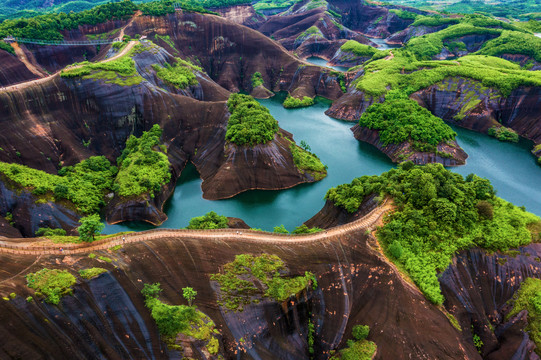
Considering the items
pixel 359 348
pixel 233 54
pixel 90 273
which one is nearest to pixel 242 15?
pixel 233 54

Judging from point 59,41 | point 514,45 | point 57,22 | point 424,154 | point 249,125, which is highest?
point 514,45

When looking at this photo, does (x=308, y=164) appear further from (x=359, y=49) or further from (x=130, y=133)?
(x=359, y=49)

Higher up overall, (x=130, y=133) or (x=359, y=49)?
(x=359, y=49)

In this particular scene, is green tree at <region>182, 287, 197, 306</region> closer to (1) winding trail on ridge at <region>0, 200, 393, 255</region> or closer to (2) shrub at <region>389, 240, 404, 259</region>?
(1) winding trail on ridge at <region>0, 200, 393, 255</region>

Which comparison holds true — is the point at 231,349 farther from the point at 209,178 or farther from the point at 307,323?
the point at 209,178

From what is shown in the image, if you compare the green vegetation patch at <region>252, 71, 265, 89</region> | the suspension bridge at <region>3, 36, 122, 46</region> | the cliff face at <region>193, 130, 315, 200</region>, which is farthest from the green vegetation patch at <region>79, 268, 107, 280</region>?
the green vegetation patch at <region>252, 71, 265, 89</region>

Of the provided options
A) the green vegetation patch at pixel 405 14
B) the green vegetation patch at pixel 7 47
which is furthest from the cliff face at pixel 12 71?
the green vegetation patch at pixel 405 14

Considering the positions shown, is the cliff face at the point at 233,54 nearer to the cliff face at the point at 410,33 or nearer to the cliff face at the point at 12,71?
the cliff face at the point at 12,71
